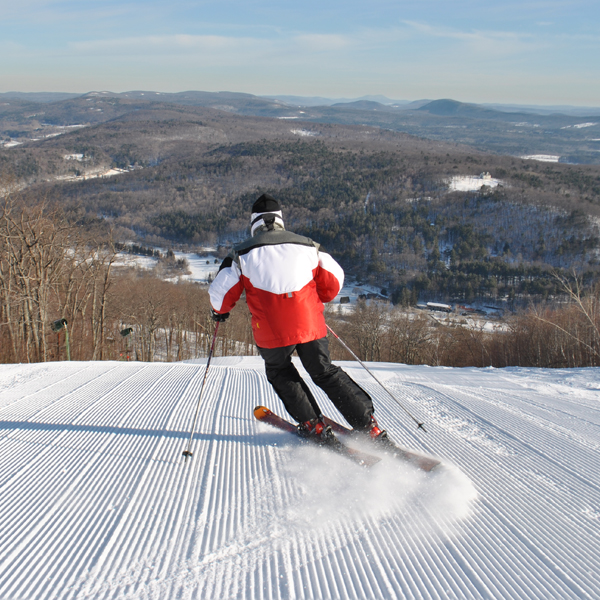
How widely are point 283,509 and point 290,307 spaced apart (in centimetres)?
116

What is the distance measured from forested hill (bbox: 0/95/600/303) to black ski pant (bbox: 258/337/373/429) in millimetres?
70922

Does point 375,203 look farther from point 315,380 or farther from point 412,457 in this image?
point 412,457

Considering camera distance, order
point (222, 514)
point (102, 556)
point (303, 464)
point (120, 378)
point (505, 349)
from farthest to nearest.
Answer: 1. point (505, 349)
2. point (120, 378)
3. point (303, 464)
4. point (222, 514)
5. point (102, 556)

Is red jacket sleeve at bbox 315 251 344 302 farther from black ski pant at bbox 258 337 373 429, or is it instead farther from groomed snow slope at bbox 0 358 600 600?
groomed snow slope at bbox 0 358 600 600

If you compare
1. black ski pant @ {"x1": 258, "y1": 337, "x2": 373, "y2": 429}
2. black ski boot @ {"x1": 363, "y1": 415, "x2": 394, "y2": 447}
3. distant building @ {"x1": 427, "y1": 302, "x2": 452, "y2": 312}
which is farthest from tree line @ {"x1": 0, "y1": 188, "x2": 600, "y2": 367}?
distant building @ {"x1": 427, "y1": 302, "x2": 452, "y2": 312}

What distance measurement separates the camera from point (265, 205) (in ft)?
9.41

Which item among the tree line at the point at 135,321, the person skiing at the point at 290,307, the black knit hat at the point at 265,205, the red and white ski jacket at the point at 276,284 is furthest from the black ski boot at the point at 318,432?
the tree line at the point at 135,321

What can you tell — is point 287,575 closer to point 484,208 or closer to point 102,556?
point 102,556

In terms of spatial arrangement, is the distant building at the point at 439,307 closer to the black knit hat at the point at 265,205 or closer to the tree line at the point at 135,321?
the tree line at the point at 135,321

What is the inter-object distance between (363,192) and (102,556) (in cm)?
13988

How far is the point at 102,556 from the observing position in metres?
1.77

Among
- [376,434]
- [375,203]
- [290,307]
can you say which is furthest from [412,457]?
[375,203]

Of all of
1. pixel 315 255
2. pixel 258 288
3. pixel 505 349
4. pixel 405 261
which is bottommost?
pixel 405 261

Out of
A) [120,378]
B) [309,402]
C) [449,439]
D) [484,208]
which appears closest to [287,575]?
[309,402]
